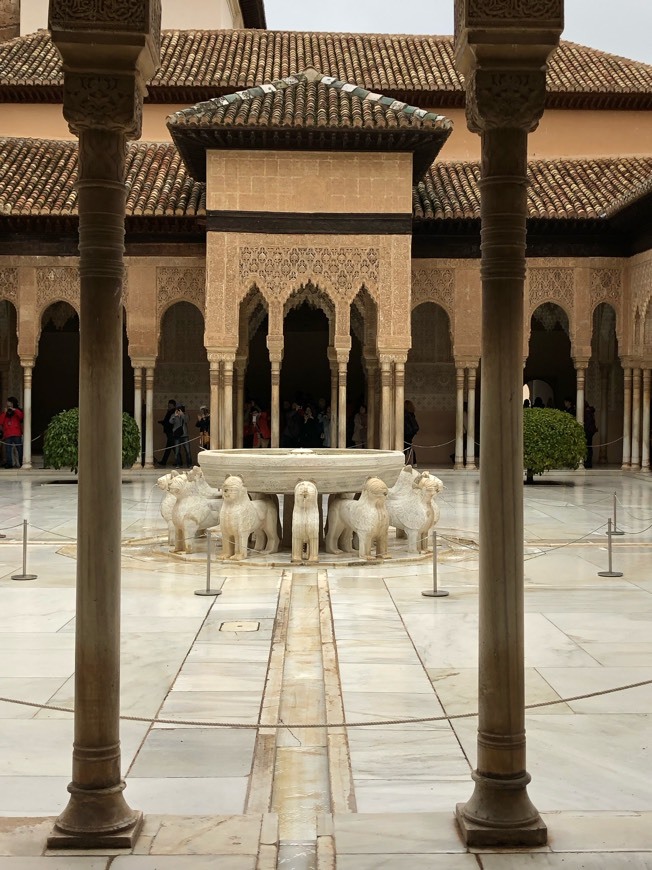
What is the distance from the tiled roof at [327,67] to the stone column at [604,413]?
20.6 ft

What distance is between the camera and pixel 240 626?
664 centimetres

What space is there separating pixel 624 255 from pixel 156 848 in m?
20.8

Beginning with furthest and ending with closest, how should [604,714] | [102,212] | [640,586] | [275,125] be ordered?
[275,125]
[640,586]
[604,714]
[102,212]

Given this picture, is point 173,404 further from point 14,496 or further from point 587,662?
point 587,662

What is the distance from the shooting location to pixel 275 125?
1847 cm

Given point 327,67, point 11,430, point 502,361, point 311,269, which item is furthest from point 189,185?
point 502,361

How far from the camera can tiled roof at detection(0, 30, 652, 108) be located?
2355 centimetres

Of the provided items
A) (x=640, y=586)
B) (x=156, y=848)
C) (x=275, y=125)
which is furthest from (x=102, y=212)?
(x=275, y=125)

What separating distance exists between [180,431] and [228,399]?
3422 millimetres

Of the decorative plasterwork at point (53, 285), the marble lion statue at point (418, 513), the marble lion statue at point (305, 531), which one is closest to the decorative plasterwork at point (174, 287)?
the decorative plasterwork at point (53, 285)

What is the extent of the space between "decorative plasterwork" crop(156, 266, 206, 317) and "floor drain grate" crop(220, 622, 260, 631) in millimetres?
15568

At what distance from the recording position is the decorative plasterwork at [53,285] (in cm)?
2159

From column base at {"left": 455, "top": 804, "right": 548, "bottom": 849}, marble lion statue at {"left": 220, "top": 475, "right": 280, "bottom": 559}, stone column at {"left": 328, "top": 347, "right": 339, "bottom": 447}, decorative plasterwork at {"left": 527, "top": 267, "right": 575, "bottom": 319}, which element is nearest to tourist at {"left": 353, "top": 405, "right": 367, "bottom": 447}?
stone column at {"left": 328, "top": 347, "right": 339, "bottom": 447}

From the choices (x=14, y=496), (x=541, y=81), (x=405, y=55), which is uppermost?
(x=405, y=55)
